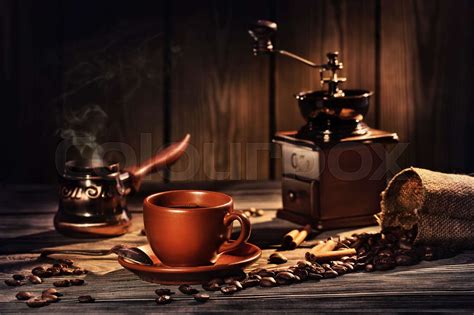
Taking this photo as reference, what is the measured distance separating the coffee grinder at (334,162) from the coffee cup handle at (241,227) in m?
0.38

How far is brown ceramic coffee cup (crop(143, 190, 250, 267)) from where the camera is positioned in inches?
57.1

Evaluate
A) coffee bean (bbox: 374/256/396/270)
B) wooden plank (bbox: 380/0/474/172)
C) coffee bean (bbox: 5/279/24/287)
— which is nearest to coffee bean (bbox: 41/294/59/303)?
coffee bean (bbox: 5/279/24/287)

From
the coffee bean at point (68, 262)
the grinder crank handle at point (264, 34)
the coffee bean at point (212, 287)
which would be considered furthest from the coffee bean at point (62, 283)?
the grinder crank handle at point (264, 34)

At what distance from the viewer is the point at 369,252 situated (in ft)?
5.30

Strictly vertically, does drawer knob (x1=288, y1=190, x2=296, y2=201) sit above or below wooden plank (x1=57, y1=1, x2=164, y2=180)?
below

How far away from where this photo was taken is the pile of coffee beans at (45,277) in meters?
1.36

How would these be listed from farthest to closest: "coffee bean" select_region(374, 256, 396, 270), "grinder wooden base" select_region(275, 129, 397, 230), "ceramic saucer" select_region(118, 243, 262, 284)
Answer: "grinder wooden base" select_region(275, 129, 397, 230)
"coffee bean" select_region(374, 256, 396, 270)
"ceramic saucer" select_region(118, 243, 262, 284)

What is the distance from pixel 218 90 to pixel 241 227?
0.94 m

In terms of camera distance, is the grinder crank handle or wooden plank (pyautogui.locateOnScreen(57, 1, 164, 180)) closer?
the grinder crank handle

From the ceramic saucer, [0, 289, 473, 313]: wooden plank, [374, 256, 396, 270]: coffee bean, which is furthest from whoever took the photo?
[374, 256, 396, 270]: coffee bean

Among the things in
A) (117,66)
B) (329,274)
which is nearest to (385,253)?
(329,274)

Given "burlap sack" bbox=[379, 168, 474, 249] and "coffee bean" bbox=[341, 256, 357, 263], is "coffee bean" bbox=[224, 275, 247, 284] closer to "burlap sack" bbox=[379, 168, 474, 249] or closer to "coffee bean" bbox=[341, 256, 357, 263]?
"coffee bean" bbox=[341, 256, 357, 263]

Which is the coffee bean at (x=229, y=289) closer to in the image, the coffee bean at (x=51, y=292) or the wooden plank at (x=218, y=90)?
the coffee bean at (x=51, y=292)

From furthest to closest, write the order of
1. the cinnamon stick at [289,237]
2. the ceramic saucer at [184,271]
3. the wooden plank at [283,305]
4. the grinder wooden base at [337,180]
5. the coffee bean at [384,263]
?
the grinder wooden base at [337,180] < the cinnamon stick at [289,237] < the coffee bean at [384,263] < the ceramic saucer at [184,271] < the wooden plank at [283,305]
